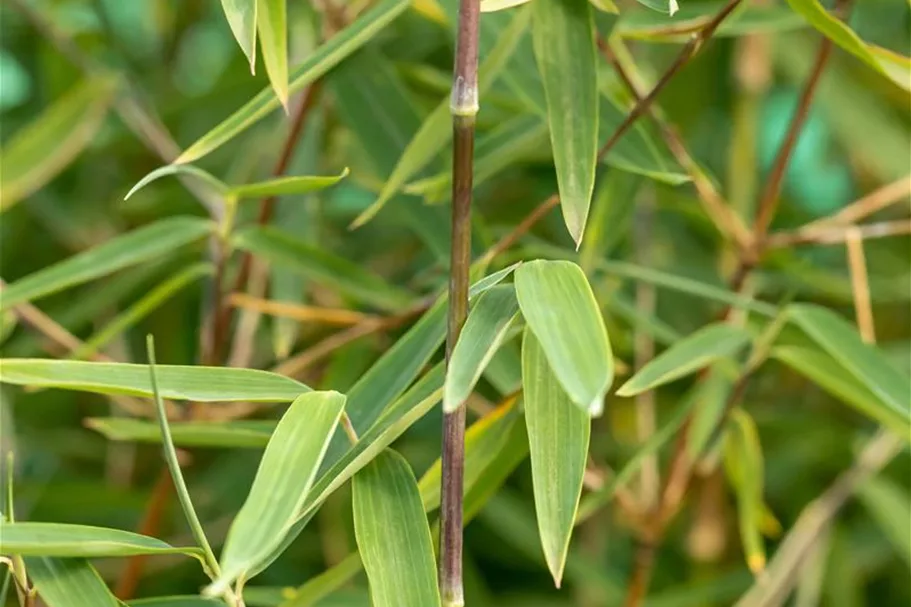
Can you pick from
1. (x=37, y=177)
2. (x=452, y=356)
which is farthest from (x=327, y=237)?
(x=452, y=356)

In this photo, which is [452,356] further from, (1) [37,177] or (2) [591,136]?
(1) [37,177]

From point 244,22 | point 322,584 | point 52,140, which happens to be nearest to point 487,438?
point 322,584

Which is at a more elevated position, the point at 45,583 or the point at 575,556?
the point at 45,583

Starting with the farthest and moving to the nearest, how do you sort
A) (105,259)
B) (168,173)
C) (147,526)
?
1. (147,526)
2. (105,259)
3. (168,173)

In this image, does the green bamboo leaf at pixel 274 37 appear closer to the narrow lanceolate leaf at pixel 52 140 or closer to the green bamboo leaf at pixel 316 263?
the green bamboo leaf at pixel 316 263

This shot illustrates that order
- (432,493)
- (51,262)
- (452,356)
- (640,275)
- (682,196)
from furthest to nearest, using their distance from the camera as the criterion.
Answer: (51,262)
(682,196)
(640,275)
(432,493)
(452,356)

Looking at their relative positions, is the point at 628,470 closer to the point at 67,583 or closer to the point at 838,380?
the point at 838,380
